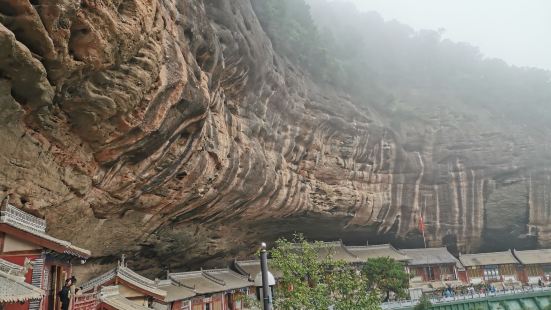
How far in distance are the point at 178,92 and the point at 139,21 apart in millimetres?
2688

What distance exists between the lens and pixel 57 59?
366 inches

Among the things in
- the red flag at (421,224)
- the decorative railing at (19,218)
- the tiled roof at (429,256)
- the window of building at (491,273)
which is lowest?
the window of building at (491,273)

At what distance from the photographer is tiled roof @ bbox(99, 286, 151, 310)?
1254 centimetres

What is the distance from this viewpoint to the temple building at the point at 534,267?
38.1m

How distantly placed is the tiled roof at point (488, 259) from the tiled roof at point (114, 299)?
108ft

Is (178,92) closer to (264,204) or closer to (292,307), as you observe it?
(292,307)

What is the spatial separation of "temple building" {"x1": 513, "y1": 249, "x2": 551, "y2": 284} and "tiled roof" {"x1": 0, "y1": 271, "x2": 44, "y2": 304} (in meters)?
41.3

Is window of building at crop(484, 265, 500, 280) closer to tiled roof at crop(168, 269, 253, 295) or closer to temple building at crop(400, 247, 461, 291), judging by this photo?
temple building at crop(400, 247, 461, 291)

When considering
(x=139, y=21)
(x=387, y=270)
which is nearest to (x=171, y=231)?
(x=139, y=21)

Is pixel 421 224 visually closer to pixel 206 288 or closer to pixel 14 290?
pixel 206 288

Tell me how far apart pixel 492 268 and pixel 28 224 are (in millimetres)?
39690

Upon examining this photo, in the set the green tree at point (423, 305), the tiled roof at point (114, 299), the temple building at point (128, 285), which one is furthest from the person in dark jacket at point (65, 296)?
the green tree at point (423, 305)

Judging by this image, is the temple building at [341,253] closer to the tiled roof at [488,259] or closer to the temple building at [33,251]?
the tiled roof at [488,259]

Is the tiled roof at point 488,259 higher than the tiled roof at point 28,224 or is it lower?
lower
